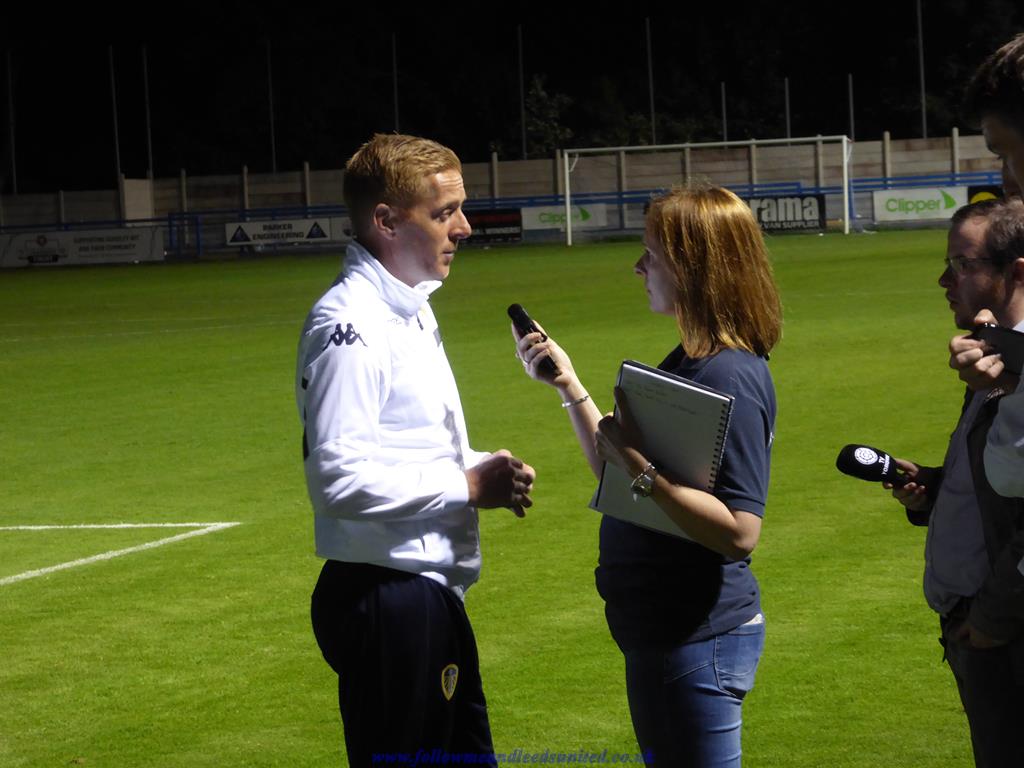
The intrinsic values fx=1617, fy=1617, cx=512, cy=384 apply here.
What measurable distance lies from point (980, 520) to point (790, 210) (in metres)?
43.9

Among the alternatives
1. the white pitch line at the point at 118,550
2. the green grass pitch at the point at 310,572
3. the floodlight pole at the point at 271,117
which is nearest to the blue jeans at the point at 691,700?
the green grass pitch at the point at 310,572

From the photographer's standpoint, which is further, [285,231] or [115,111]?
[115,111]

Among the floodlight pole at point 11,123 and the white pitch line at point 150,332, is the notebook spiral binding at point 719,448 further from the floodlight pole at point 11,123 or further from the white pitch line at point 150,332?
the floodlight pole at point 11,123

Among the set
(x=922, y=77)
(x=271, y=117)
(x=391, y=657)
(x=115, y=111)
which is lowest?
(x=391, y=657)

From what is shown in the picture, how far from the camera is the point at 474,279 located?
3244cm

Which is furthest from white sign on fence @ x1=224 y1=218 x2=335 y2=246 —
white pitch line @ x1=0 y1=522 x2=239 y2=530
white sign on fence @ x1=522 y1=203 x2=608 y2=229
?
white pitch line @ x1=0 y1=522 x2=239 y2=530

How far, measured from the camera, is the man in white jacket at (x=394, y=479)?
3617mm

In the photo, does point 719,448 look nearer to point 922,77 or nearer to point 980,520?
point 980,520

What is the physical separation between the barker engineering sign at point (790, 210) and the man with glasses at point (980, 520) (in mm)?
43168

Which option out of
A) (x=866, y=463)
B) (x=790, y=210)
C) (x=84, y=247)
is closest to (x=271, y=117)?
(x=84, y=247)

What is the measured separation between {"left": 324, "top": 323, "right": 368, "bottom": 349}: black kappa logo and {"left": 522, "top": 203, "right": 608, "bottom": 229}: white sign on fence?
47443 millimetres

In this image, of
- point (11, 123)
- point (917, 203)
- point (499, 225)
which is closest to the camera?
point (917, 203)

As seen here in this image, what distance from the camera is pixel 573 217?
51.6 meters

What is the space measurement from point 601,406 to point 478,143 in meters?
63.0
